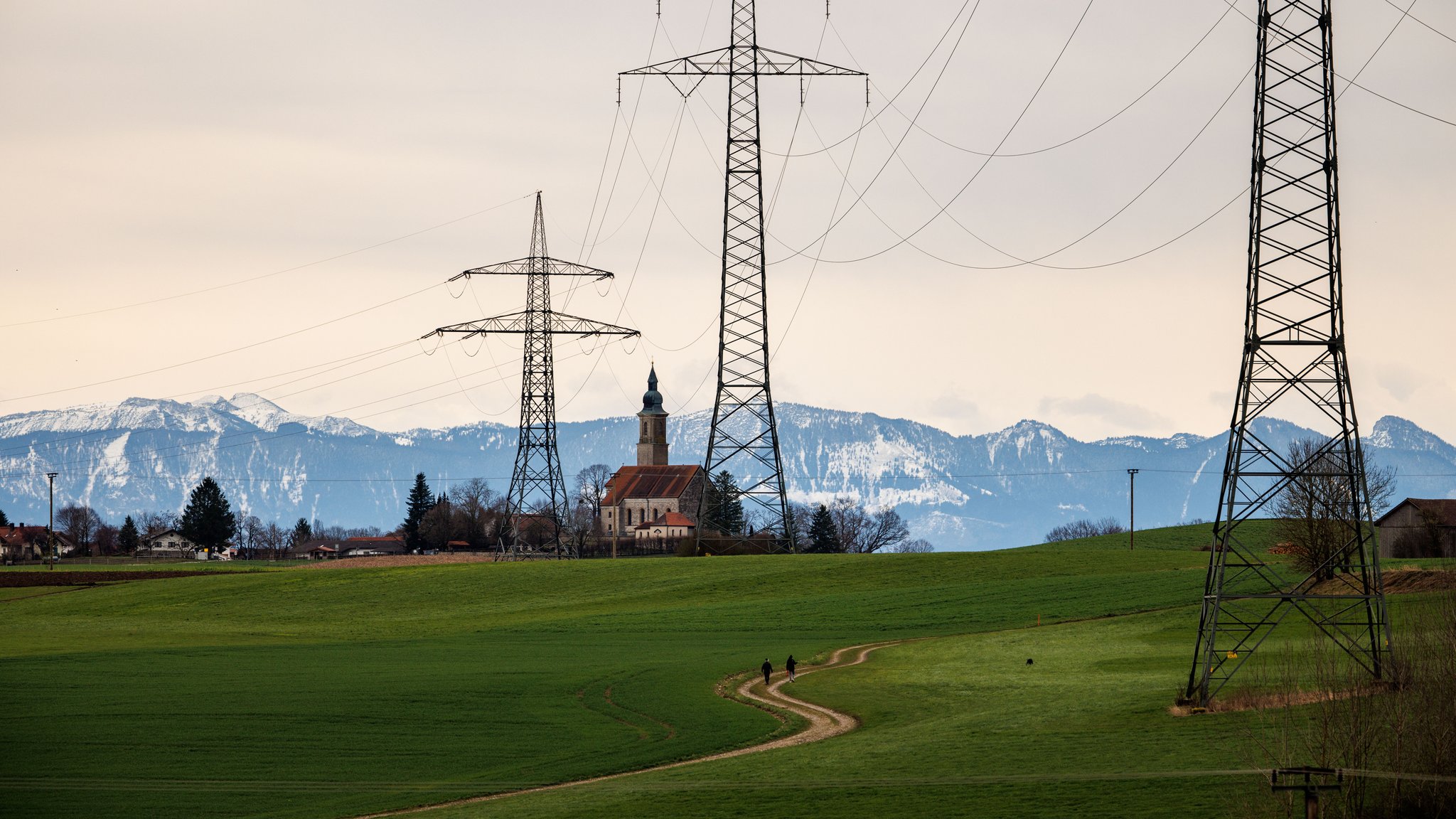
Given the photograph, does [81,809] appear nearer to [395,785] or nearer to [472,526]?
[395,785]

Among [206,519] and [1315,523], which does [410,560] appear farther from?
[1315,523]

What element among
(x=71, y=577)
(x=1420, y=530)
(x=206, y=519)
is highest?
(x=206, y=519)

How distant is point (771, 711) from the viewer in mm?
44156

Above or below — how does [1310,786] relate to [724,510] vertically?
below

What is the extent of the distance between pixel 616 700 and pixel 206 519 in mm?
160774

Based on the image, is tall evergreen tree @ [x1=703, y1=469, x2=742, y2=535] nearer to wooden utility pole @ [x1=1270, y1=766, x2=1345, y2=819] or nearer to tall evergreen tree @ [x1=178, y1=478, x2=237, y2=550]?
tall evergreen tree @ [x1=178, y1=478, x2=237, y2=550]

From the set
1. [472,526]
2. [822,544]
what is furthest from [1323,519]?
[472,526]

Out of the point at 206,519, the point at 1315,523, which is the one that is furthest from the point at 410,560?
the point at 1315,523

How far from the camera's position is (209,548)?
193250 mm

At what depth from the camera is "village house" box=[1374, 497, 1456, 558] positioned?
10244 cm

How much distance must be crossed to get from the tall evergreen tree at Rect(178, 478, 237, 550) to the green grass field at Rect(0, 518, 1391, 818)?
102078 millimetres

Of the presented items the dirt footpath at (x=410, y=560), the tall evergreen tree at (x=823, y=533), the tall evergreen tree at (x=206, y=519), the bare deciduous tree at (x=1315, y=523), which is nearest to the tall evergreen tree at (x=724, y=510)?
the tall evergreen tree at (x=823, y=533)

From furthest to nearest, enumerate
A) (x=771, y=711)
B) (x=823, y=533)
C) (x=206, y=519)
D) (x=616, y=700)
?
(x=206, y=519) < (x=823, y=533) < (x=616, y=700) < (x=771, y=711)

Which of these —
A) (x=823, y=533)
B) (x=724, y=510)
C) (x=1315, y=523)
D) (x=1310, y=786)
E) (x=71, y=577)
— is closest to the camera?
(x=1310, y=786)
